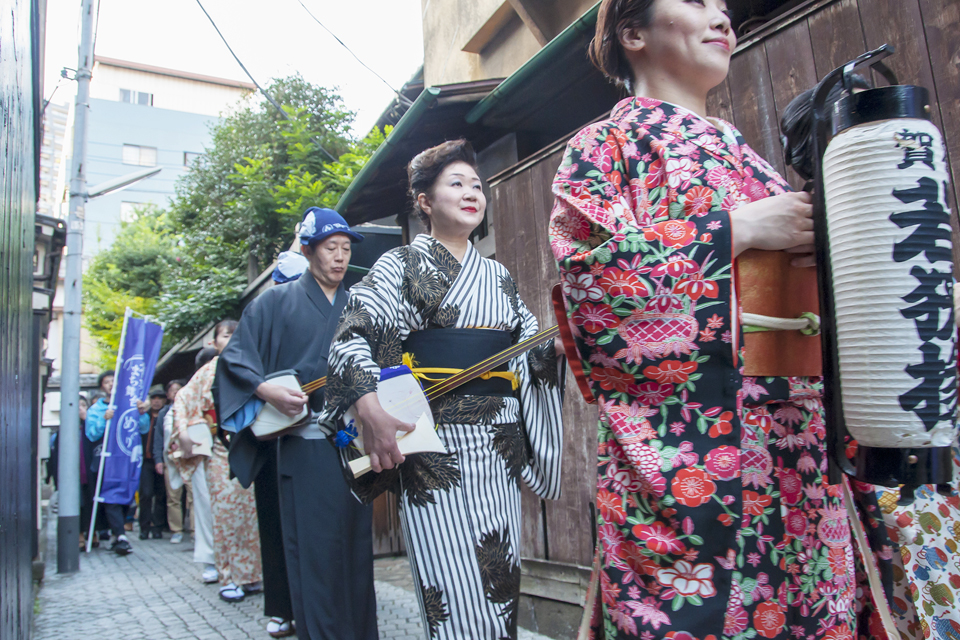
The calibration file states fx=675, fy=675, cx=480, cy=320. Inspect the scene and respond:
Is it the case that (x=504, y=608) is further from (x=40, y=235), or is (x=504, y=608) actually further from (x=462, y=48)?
(x=40, y=235)

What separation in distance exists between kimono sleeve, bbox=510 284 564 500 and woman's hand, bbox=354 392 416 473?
1.85 feet

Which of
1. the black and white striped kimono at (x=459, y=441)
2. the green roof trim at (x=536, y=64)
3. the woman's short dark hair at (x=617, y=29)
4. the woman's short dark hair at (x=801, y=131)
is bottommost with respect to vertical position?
the black and white striped kimono at (x=459, y=441)

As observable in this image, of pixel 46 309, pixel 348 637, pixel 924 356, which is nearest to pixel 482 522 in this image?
pixel 348 637

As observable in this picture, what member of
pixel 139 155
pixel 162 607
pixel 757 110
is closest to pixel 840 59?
pixel 757 110

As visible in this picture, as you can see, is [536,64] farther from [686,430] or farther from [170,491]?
[170,491]

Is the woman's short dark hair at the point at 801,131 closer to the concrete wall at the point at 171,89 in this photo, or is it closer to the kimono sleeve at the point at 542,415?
the kimono sleeve at the point at 542,415

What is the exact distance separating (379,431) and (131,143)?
42980 mm

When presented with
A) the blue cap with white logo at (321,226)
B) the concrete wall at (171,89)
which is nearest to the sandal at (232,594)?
the blue cap with white logo at (321,226)

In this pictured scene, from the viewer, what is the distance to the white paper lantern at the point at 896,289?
3.74 ft

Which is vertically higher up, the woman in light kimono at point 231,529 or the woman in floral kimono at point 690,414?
the woman in floral kimono at point 690,414

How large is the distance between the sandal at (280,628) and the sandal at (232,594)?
138cm

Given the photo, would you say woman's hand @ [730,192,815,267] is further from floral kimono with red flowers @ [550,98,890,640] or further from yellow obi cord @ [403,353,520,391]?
yellow obi cord @ [403,353,520,391]

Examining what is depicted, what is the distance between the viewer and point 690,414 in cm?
130

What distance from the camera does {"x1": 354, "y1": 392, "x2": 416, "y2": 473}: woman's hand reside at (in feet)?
7.28
